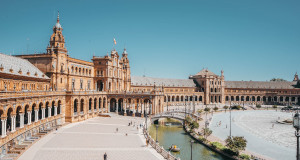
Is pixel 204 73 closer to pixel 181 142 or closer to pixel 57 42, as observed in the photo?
pixel 181 142

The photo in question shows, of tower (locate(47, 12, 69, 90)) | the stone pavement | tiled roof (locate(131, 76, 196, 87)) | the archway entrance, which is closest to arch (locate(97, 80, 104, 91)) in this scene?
the archway entrance

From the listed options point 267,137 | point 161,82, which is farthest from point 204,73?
point 267,137

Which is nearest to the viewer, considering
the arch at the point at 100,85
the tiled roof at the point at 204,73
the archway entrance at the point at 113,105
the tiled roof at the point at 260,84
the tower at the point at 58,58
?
the tower at the point at 58,58

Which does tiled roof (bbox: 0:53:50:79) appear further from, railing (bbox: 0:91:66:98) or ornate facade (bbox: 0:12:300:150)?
railing (bbox: 0:91:66:98)

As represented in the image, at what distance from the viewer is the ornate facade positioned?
135ft

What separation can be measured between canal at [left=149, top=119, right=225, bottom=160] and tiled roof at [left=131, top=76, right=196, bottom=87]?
40.5 metres

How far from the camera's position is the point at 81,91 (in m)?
62.2

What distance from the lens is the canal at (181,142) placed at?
4025cm

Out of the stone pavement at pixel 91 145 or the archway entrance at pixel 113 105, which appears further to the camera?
the archway entrance at pixel 113 105

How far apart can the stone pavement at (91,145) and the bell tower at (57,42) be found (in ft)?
68.4

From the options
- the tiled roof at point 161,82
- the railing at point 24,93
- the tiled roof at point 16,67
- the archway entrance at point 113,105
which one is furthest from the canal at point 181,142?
the tiled roof at point 161,82

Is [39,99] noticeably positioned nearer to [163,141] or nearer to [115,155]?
[115,155]

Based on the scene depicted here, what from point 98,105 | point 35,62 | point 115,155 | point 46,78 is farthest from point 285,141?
point 35,62

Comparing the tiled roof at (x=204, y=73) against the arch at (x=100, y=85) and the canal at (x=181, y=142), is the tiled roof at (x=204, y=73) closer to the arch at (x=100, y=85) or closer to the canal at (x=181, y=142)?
the canal at (x=181, y=142)
